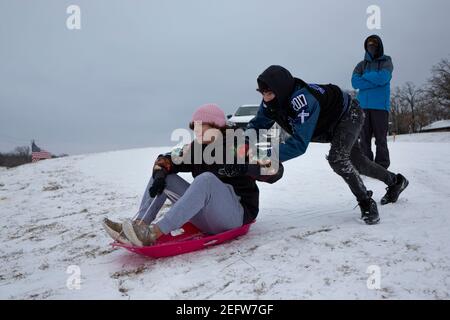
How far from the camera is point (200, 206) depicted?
260 centimetres

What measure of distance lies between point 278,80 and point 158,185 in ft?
4.19

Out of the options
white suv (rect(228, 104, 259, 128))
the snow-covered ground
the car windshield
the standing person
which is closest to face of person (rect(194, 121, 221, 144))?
the snow-covered ground

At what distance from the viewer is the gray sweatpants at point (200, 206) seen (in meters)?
2.54

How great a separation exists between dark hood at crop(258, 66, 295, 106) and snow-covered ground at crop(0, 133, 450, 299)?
3.81 ft

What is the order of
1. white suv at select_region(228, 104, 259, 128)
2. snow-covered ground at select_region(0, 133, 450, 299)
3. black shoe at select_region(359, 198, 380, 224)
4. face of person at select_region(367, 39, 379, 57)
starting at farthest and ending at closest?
white suv at select_region(228, 104, 259, 128), face of person at select_region(367, 39, 379, 57), black shoe at select_region(359, 198, 380, 224), snow-covered ground at select_region(0, 133, 450, 299)

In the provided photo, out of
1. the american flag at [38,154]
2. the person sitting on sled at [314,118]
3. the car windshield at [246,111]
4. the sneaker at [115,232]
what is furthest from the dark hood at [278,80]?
the american flag at [38,154]

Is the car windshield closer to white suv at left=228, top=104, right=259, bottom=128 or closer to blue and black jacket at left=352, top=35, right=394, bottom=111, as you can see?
white suv at left=228, top=104, right=259, bottom=128

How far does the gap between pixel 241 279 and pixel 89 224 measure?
2687 mm

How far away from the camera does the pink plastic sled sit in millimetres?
2525

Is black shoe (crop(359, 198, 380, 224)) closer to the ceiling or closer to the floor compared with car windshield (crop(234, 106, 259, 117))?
closer to the floor

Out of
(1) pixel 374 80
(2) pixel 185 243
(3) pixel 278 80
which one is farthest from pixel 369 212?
(1) pixel 374 80

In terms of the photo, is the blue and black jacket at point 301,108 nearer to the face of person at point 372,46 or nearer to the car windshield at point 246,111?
the face of person at point 372,46
